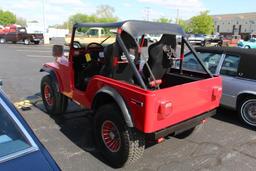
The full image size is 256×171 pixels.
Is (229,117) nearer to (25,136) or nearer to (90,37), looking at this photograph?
(90,37)

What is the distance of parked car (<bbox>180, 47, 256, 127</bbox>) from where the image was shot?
5.02m

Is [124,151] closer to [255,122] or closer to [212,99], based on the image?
[212,99]

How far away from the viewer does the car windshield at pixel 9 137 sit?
1.84 meters

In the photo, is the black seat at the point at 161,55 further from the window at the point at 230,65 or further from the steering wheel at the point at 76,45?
the window at the point at 230,65

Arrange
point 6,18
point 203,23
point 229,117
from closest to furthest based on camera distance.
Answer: point 229,117 → point 203,23 → point 6,18

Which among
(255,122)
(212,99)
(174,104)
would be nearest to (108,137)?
(174,104)

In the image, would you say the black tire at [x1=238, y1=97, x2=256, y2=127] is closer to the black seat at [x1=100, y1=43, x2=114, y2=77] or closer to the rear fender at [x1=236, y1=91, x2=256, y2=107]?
the rear fender at [x1=236, y1=91, x2=256, y2=107]

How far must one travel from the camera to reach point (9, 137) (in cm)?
202

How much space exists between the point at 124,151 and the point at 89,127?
1.68m

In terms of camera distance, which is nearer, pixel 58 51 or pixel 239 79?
pixel 58 51

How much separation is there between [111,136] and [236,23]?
342 feet

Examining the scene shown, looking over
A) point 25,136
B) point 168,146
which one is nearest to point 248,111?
point 168,146

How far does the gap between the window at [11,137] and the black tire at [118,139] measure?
156cm

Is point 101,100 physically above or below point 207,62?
below
